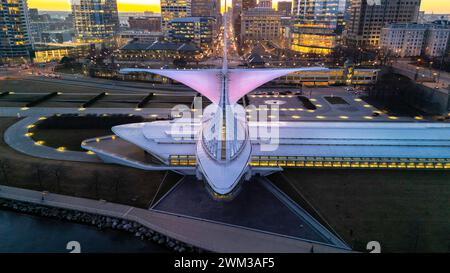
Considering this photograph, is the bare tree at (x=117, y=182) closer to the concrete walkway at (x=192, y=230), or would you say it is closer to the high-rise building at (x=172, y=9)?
the concrete walkway at (x=192, y=230)

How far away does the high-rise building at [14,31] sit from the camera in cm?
10781

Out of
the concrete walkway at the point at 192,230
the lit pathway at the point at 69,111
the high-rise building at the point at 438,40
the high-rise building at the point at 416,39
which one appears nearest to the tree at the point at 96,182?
the concrete walkway at the point at 192,230

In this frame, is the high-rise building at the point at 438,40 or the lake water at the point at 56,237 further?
the high-rise building at the point at 438,40

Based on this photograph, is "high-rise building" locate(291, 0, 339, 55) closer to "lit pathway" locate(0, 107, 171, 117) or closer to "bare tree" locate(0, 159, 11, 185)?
"lit pathway" locate(0, 107, 171, 117)

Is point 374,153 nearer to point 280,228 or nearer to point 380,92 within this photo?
point 280,228

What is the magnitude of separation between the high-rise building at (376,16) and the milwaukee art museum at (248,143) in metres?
109

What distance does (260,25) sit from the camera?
557 ft

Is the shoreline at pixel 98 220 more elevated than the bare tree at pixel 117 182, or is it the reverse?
the bare tree at pixel 117 182

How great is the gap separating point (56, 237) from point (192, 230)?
11.3 m

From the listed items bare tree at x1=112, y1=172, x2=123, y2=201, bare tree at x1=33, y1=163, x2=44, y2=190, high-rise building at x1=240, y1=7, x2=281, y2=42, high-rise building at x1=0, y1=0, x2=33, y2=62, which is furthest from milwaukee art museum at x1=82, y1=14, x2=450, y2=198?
high-rise building at x1=240, y1=7, x2=281, y2=42

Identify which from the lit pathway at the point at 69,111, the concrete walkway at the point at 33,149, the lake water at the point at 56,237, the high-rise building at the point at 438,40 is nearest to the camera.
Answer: the lake water at the point at 56,237

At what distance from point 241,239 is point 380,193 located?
49.9 feet

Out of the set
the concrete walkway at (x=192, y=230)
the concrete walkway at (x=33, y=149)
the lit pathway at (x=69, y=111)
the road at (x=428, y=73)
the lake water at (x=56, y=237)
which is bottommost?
the lake water at (x=56, y=237)

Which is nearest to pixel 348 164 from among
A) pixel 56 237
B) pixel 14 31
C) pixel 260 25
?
pixel 56 237
